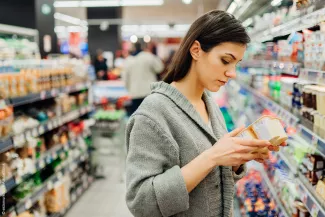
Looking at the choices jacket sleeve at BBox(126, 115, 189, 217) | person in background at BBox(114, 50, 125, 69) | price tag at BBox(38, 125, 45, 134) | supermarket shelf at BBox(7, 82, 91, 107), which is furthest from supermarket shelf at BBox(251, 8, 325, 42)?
person in background at BBox(114, 50, 125, 69)

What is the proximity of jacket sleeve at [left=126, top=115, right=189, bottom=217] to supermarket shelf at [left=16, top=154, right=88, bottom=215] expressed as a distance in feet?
7.51

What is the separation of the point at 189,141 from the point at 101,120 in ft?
15.6

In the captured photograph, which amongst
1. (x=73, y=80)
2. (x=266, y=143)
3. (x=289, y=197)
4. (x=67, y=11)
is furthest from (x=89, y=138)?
(x=67, y=11)

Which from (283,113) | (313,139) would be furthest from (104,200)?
(313,139)

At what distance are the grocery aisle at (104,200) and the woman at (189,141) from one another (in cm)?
352

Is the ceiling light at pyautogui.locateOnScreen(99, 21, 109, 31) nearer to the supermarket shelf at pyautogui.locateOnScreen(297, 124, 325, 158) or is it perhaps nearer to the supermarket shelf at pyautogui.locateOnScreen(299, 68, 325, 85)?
the supermarket shelf at pyautogui.locateOnScreen(299, 68, 325, 85)

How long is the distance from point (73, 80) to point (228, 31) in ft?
13.3

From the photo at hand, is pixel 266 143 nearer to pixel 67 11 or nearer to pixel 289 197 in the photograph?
pixel 289 197

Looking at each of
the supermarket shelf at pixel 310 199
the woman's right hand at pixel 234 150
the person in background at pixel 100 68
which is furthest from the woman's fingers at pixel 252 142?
the person in background at pixel 100 68

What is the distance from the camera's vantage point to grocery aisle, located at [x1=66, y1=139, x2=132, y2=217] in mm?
4996

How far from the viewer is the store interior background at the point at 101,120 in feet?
7.93

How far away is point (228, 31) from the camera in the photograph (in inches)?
62.6

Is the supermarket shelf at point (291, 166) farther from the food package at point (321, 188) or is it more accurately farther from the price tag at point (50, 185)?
the price tag at point (50, 185)

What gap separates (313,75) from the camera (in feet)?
7.52
